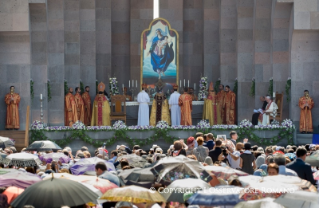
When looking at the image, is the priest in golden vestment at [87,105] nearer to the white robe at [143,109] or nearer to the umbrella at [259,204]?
the white robe at [143,109]

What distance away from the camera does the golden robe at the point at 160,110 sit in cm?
2978

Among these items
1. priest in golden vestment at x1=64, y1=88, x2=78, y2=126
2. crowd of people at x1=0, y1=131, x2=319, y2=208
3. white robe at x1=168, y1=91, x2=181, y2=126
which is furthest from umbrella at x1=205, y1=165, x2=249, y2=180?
priest in golden vestment at x1=64, y1=88, x2=78, y2=126

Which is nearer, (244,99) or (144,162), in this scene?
(144,162)

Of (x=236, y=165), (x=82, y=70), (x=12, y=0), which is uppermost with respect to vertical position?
(x=12, y=0)

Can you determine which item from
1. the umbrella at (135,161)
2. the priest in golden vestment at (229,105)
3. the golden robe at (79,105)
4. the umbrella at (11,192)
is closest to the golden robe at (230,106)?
the priest in golden vestment at (229,105)

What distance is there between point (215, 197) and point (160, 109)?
71.0 ft

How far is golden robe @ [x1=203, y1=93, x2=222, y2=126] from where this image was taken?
99.6 feet

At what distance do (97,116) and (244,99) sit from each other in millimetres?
6426

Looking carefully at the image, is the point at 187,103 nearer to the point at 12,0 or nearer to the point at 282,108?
the point at 282,108

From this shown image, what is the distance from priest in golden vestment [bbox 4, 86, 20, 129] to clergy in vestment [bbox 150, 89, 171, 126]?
570cm

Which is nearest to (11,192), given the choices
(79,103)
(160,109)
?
(160,109)

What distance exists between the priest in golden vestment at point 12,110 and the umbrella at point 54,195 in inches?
770

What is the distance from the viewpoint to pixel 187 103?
95.5 ft

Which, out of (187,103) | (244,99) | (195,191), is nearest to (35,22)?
(187,103)
